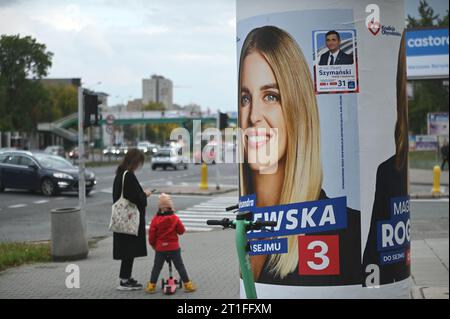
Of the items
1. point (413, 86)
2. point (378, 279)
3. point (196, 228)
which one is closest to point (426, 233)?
point (196, 228)

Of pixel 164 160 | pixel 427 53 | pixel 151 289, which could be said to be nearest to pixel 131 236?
pixel 151 289

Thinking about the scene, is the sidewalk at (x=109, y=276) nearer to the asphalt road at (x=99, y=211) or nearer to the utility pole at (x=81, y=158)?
the utility pole at (x=81, y=158)

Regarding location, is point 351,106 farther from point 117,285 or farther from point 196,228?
point 196,228

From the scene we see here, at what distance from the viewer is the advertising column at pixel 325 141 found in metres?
4.52

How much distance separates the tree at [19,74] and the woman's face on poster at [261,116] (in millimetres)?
2498

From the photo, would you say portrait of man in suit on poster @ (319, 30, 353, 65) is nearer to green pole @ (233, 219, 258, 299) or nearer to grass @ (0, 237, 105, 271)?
green pole @ (233, 219, 258, 299)

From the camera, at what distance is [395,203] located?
475 centimetres

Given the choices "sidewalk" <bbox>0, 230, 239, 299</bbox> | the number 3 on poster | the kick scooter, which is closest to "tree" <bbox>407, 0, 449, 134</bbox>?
"sidewalk" <bbox>0, 230, 239, 299</bbox>

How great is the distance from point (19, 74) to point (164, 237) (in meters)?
2.68

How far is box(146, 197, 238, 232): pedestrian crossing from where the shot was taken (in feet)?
48.7

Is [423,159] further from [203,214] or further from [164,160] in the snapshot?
[203,214]

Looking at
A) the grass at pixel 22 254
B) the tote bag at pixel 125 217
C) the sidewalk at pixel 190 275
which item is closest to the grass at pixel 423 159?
the sidewalk at pixel 190 275

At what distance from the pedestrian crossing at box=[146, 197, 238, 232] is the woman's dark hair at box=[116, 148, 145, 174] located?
5835 millimetres

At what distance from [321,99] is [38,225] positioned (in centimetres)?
1140
